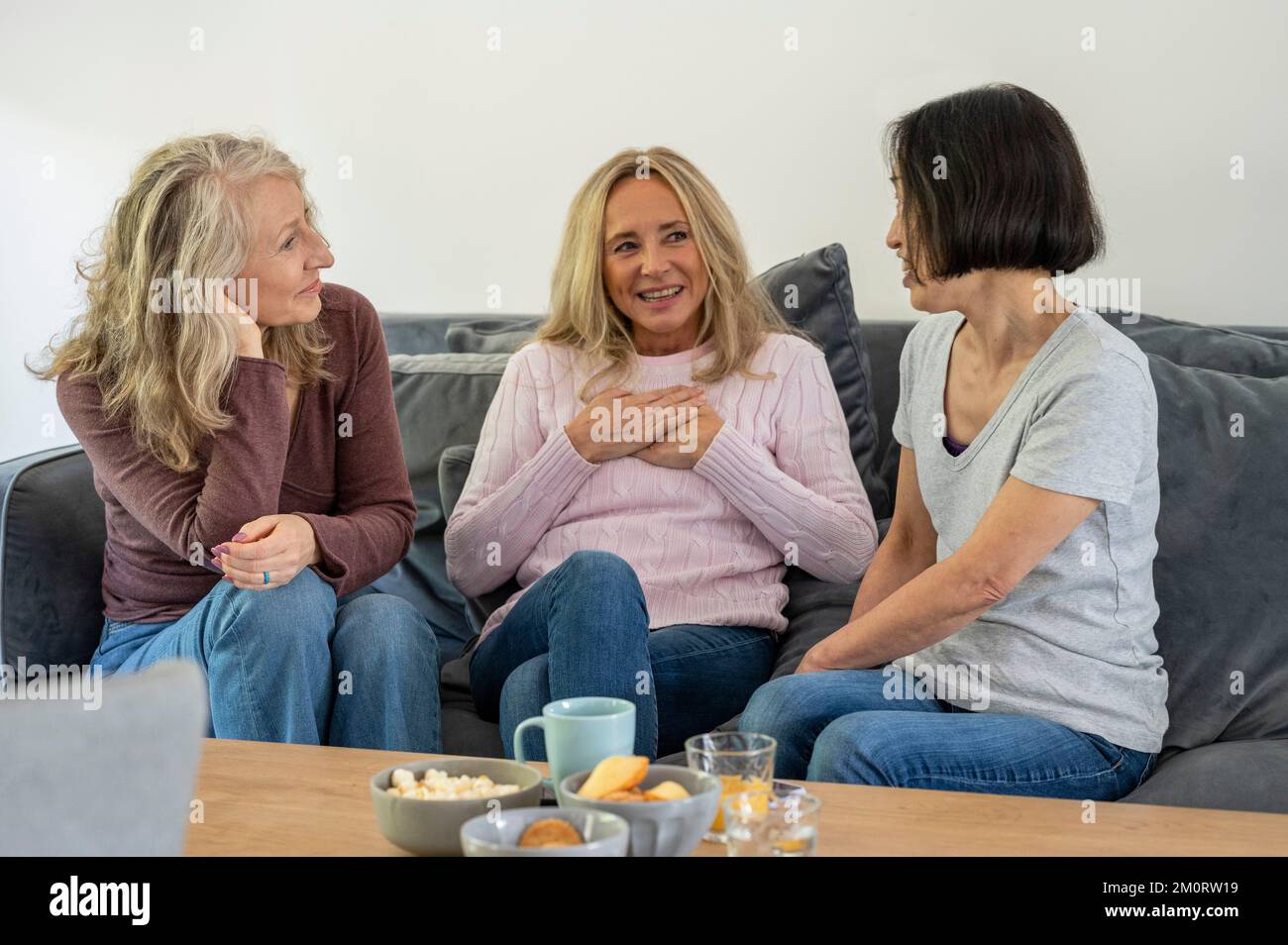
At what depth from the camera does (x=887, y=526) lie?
6.75ft

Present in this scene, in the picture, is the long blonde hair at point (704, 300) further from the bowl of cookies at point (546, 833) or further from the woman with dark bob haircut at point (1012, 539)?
the bowl of cookies at point (546, 833)

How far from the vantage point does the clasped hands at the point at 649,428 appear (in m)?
1.91

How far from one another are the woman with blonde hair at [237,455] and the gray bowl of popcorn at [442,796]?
609 mm

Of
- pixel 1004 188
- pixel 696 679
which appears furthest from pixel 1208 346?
pixel 696 679

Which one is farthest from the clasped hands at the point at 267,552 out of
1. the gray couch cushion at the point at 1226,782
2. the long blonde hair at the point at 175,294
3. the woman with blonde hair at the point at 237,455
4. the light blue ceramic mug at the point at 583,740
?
the gray couch cushion at the point at 1226,782

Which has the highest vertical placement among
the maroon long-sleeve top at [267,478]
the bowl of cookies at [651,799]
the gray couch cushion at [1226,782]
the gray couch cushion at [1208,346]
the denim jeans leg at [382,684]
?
the gray couch cushion at [1208,346]

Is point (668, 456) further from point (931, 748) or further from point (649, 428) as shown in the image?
point (931, 748)

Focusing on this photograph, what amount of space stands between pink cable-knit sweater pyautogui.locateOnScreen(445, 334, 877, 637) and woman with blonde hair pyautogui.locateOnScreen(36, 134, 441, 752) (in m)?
0.16

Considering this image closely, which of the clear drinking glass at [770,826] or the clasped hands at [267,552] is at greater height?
the clasped hands at [267,552]

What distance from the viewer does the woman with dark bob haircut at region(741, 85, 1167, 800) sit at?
1.33m

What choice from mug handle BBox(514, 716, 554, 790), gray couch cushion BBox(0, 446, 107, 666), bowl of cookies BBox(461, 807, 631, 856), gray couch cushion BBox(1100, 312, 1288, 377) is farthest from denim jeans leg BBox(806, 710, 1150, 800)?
gray couch cushion BBox(0, 446, 107, 666)

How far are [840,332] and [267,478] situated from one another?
36.8 inches
